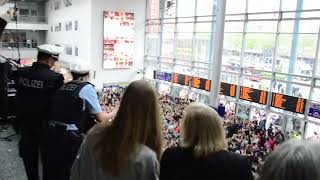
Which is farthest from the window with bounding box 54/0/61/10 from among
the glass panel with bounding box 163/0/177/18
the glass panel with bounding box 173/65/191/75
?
the glass panel with bounding box 173/65/191/75

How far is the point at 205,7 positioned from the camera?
520 inches

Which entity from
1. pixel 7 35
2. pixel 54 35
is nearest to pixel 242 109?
pixel 54 35

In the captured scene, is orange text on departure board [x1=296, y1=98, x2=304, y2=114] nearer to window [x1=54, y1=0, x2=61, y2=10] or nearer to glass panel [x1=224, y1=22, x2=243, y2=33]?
glass panel [x1=224, y1=22, x2=243, y2=33]

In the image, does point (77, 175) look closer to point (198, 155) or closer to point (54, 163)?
point (198, 155)

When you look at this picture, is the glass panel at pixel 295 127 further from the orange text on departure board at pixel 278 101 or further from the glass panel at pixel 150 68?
the glass panel at pixel 150 68

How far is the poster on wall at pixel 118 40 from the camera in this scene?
16.3 m

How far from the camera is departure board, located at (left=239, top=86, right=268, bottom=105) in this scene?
1047 centimetres

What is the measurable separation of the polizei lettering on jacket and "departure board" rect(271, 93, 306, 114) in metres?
8.36

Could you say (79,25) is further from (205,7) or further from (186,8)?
(205,7)

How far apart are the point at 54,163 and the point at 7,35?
2284cm

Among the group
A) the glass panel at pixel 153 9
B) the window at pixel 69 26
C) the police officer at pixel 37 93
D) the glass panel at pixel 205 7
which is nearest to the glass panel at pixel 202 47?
the glass panel at pixel 205 7

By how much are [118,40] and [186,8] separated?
423 centimetres

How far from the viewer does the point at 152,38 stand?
16859 mm

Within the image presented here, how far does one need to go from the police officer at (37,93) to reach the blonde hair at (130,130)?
53.5 inches
